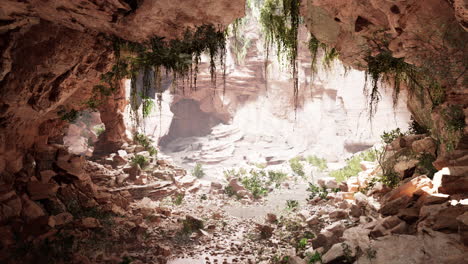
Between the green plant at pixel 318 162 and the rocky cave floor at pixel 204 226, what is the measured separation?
25.0 feet

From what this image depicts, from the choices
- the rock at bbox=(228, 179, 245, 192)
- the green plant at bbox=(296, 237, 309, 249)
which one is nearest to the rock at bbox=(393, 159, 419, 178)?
the green plant at bbox=(296, 237, 309, 249)

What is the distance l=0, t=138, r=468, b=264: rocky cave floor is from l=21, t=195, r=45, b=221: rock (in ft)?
0.05

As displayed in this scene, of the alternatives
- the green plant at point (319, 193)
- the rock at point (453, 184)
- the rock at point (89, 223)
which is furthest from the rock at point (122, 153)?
the rock at point (453, 184)

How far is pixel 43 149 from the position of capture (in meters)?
7.38

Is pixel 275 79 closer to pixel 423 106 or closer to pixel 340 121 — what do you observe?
pixel 340 121

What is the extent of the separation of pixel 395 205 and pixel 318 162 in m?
13.1

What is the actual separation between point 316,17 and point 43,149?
24.7 ft

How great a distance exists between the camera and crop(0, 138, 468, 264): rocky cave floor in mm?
4176

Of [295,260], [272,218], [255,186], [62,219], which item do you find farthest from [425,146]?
[62,219]

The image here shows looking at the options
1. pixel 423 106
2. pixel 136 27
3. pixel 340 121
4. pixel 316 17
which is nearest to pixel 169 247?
pixel 136 27

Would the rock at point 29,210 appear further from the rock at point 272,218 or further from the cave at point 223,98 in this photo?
the rock at point 272,218

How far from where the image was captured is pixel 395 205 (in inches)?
210

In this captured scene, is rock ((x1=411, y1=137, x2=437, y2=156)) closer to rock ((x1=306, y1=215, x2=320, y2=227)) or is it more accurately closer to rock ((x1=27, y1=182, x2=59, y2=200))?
rock ((x1=306, y1=215, x2=320, y2=227))

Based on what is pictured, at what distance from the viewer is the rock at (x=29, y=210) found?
552 cm
